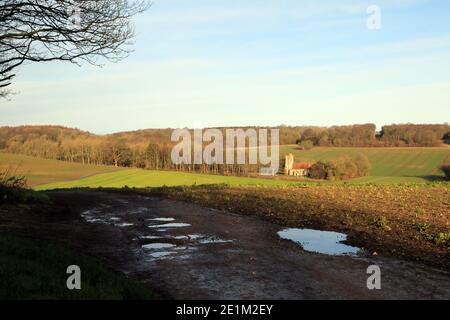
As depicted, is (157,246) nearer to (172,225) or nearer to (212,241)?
(212,241)

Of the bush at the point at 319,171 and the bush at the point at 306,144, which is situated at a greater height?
the bush at the point at 306,144

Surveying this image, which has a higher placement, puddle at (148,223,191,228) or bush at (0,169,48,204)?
bush at (0,169,48,204)

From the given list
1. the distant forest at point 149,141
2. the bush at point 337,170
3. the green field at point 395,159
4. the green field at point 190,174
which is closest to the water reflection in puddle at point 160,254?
the green field at point 190,174

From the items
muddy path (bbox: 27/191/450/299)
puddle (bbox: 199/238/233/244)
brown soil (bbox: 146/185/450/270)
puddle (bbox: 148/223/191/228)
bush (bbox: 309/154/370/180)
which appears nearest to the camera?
muddy path (bbox: 27/191/450/299)

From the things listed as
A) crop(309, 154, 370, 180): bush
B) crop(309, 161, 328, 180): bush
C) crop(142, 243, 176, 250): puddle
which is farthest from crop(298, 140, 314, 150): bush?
crop(142, 243, 176, 250): puddle

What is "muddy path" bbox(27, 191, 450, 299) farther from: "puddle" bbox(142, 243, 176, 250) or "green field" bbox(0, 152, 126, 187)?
"green field" bbox(0, 152, 126, 187)

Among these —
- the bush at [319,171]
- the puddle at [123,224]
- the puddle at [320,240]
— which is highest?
the puddle at [123,224]

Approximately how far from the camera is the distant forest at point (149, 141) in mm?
83062

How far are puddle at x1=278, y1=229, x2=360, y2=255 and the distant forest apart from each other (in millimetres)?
56626

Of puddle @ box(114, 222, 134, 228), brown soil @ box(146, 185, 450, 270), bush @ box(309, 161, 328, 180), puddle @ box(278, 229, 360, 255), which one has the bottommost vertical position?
bush @ box(309, 161, 328, 180)

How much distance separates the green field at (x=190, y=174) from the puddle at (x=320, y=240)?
1924cm

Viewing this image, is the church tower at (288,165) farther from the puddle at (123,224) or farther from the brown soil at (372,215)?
the puddle at (123,224)

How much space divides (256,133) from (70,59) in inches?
2206

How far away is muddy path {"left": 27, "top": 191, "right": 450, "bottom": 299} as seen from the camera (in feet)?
22.8
